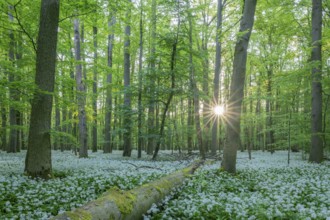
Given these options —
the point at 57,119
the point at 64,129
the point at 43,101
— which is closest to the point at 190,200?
the point at 43,101

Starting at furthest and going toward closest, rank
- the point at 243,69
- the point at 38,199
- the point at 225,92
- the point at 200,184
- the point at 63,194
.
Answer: the point at 225,92 < the point at 243,69 < the point at 200,184 < the point at 63,194 < the point at 38,199

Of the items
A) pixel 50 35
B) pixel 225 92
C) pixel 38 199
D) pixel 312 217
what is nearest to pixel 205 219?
pixel 312 217

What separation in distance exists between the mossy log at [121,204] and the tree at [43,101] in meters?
4.22

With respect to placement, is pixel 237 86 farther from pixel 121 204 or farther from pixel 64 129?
pixel 64 129

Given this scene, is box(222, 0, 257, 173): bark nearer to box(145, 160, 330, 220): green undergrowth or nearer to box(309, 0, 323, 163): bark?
box(145, 160, 330, 220): green undergrowth

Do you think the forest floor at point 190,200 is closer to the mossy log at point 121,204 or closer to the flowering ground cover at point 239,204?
the flowering ground cover at point 239,204

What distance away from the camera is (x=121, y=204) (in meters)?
4.02

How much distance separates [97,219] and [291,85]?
15.1 m

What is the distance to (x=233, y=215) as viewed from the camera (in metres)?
4.60

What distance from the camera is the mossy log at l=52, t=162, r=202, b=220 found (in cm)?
326

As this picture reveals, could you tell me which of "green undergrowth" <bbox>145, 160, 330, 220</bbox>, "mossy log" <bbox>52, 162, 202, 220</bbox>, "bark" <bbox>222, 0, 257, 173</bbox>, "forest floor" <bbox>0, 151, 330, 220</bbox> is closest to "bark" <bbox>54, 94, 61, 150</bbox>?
"forest floor" <bbox>0, 151, 330, 220</bbox>

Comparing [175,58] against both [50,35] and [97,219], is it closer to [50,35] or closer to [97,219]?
[50,35]

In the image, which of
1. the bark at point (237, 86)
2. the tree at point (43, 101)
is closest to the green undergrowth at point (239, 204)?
the bark at point (237, 86)

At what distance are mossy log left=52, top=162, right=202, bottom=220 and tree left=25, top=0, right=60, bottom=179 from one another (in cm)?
422
